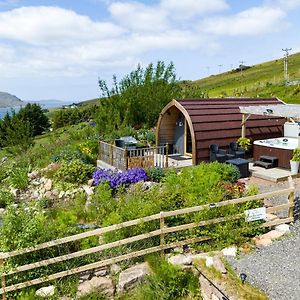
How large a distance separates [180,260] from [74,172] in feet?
22.5

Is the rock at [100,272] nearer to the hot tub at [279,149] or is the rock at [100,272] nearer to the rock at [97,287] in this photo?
the rock at [97,287]

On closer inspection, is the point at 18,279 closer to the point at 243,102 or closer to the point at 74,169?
the point at 74,169

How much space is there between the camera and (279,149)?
13.3m

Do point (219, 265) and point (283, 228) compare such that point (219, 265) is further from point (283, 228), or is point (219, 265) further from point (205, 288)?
point (283, 228)

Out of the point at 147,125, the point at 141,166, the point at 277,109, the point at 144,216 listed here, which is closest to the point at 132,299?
the point at 144,216

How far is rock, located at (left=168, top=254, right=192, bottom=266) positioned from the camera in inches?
261

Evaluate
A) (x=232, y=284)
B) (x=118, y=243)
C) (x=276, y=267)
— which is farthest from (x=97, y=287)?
(x=276, y=267)

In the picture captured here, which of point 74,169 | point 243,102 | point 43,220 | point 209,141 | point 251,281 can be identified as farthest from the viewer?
point 243,102

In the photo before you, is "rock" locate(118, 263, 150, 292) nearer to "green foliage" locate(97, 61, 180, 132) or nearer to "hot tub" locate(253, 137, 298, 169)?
"hot tub" locate(253, 137, 298, 169)

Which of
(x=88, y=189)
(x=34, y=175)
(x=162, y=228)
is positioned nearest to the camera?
(x=162, y=228)

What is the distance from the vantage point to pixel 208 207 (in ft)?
24.7

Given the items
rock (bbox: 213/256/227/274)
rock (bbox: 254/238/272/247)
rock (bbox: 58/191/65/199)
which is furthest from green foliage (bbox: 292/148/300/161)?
rock (bbox: 58/191/65/199)

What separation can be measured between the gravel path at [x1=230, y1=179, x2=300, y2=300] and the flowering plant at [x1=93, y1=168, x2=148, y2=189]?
507cm

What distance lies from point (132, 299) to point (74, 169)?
7.00 m
